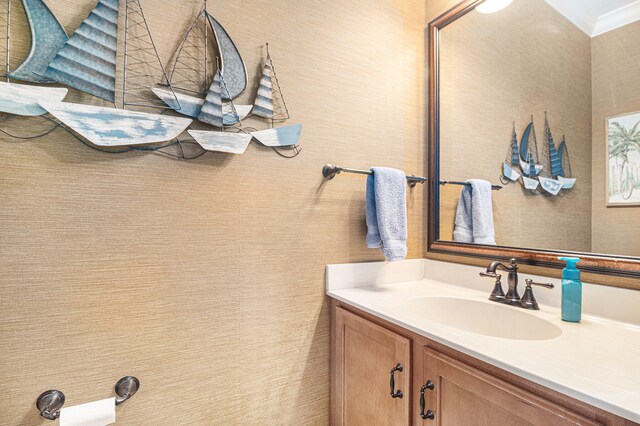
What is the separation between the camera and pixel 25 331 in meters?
0.84

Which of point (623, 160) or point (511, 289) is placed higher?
point (623, 160)

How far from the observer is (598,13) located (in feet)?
3.32

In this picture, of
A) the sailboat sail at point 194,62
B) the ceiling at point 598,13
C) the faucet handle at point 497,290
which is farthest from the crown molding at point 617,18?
the sailboat sail at point 194,62

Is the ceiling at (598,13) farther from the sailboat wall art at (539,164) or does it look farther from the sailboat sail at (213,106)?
the sailboat sail at (213,106)

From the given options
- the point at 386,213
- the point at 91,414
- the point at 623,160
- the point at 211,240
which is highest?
the point at 623,160

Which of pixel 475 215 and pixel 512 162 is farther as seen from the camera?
pixel 475 215

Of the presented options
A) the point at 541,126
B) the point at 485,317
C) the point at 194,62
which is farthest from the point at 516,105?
the point at 194,62

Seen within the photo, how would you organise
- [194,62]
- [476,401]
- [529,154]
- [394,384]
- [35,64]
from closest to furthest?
[476,401] < [35,64] < [394,384] < [194,62] < [529,154]

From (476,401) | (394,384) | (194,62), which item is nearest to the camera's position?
(476,401)

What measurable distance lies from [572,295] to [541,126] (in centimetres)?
61

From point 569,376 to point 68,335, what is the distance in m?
1.24

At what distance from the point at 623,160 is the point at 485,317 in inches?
26.0

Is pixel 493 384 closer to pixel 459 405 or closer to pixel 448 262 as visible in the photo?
pixel 459 405

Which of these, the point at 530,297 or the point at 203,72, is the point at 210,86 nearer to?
the point at 203,72
